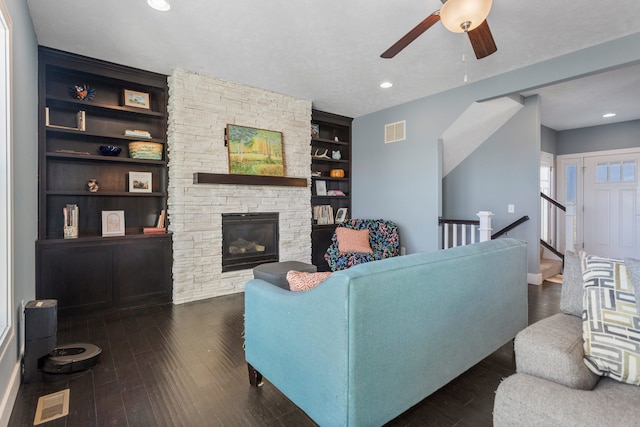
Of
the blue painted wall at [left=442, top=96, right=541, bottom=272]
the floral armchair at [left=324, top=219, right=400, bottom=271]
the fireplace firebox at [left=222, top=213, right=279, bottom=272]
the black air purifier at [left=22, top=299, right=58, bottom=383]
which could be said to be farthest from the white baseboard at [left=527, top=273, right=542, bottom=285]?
the black air purifier at [left=22, top=299, right=58, bottom=383]

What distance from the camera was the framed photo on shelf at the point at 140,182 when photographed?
3697 millimetres

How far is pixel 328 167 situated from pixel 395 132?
55.0 inches

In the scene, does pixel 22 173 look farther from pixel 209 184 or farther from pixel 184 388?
pixel 184 388

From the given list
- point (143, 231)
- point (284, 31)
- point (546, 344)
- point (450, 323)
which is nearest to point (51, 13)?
point (284, 31)

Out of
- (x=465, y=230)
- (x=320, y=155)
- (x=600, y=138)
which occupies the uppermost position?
(x=600, y=138)

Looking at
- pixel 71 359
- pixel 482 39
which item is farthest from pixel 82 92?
pixel 482 39

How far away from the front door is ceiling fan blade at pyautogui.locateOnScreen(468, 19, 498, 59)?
17.1 feet

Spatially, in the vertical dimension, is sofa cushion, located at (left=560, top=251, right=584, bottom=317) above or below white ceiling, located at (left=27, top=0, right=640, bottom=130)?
below

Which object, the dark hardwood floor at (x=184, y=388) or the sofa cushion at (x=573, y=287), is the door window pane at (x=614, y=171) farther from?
the sofa cushion at (x=573, y=287)

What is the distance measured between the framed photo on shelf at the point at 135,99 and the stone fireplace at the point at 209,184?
30 cm

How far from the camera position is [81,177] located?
353 centimetres

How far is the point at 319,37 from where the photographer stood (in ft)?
9.56

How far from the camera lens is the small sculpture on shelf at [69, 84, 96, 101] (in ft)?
11.0

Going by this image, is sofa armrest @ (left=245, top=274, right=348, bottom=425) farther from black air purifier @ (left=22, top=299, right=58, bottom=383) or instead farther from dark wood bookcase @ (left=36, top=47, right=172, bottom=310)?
dark wood bookcase @ (left=36, top=47, right=172, bottom=310)
